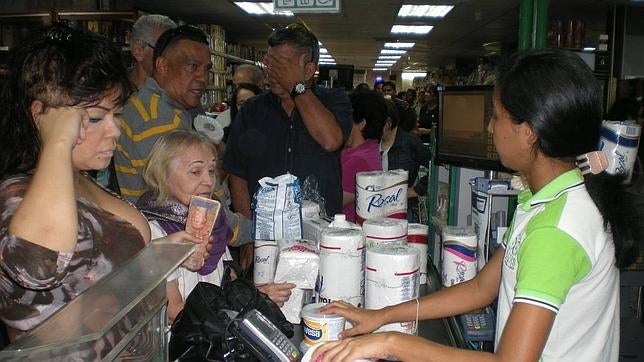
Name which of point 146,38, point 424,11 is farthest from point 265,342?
point 424,11

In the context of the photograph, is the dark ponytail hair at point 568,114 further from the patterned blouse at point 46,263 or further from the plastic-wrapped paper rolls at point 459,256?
the patterned blouse at point 46,263

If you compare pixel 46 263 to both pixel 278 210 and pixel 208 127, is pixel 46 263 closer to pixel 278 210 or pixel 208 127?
pixel 278 210

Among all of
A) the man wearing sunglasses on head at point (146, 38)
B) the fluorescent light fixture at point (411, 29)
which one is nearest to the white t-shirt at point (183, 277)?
the man wearing sunglasses on head at point (146, 38)

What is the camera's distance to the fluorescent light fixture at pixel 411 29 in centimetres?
1066

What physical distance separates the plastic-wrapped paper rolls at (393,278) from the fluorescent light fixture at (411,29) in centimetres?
963

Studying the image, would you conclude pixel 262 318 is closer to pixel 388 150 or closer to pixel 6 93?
pixel 6 93

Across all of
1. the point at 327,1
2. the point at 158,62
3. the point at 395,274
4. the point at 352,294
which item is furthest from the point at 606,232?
the point at 327,1

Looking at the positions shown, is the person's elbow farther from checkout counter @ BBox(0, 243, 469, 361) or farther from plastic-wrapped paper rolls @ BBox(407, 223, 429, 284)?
checkout counter @ BBox(0, 243, 469, 361)

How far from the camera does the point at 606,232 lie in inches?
46.4

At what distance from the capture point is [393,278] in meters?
1.59

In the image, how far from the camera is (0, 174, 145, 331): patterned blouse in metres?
1.06

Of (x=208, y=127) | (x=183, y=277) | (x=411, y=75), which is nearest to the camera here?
(x=183, y=277)

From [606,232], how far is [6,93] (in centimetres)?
132

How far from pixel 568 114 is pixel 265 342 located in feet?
2.53
